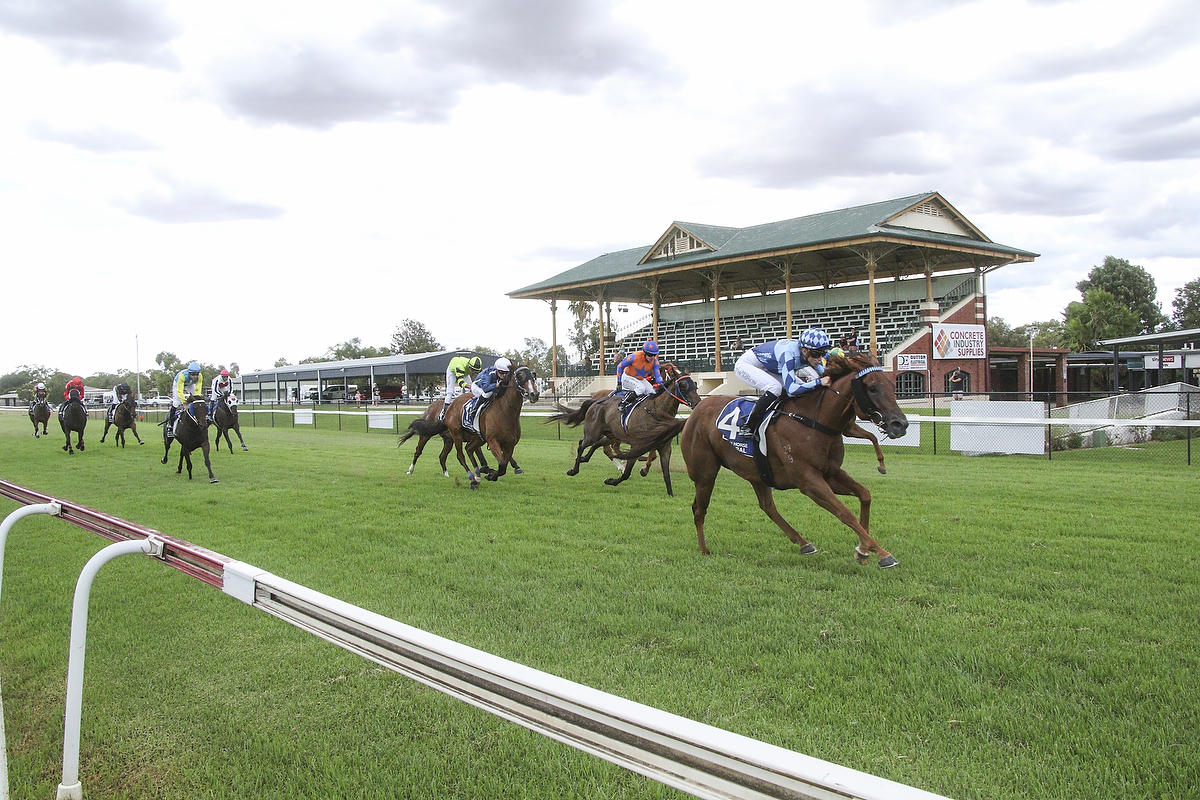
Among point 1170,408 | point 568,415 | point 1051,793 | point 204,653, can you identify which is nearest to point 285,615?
point 204,653

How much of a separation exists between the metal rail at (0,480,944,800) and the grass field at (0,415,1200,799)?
124 centimetres

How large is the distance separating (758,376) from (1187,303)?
7594cm

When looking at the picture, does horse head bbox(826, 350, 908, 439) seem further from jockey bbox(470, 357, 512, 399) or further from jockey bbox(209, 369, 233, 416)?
jockey bbox(209, 369, 233, 416)

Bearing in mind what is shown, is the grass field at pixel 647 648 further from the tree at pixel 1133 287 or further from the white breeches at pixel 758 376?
the tree at pixel 1133 287

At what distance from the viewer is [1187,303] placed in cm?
6391

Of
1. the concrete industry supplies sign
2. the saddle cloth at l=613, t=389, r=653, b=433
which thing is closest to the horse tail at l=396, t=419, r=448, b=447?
the saddle cloth at l=613, t=389, r=653, b=433

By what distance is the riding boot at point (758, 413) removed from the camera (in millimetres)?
6855

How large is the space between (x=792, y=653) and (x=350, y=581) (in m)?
3.71

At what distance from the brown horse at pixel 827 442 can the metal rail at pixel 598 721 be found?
4.62 metres

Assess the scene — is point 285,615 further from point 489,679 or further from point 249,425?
point 249,425

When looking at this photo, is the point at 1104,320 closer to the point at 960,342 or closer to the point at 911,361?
the point at 960,342

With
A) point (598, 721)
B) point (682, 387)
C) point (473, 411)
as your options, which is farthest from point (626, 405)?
point (598, 721)

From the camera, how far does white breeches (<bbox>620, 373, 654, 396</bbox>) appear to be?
1135 cm

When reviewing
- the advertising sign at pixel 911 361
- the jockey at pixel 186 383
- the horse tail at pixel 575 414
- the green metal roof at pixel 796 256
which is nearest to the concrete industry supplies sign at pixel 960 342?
the advertising sign at pixel 911 361
